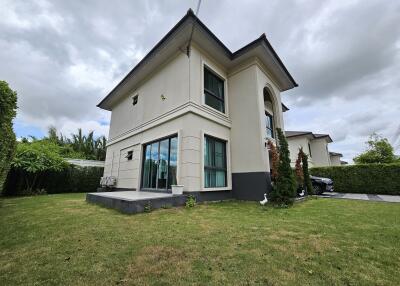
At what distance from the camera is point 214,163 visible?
7941 mm

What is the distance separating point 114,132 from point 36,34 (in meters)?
6.42

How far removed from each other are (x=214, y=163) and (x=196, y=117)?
2.14 meters

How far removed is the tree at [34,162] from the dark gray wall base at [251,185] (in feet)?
38.4

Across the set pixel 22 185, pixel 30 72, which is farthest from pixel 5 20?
pixel 22 185

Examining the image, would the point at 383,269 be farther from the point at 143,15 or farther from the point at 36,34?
the point at 36,34

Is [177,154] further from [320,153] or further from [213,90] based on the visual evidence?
[320,153]

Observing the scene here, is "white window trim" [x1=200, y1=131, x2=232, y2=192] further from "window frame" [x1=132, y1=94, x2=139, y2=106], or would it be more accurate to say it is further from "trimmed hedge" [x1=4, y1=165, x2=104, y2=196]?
"trimmed hedge" [x1=4, y1=165, x2=104, y2=196]

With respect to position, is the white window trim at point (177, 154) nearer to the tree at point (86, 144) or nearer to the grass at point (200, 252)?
the grass at point (200, 252)

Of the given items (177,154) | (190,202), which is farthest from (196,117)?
(190,202)

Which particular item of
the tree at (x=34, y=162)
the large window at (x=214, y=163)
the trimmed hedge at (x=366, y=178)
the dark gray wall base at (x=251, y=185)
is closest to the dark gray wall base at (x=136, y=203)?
the large window at (x=214, y=163)

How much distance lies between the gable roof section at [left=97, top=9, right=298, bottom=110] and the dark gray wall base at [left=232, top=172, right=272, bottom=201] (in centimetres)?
543

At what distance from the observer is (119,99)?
42.6ft

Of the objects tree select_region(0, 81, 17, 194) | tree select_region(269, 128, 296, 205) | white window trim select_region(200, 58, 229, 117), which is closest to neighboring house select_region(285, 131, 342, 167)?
white window trim select_region(200, 58, 229, 117)

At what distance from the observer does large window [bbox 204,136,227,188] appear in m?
7.56
